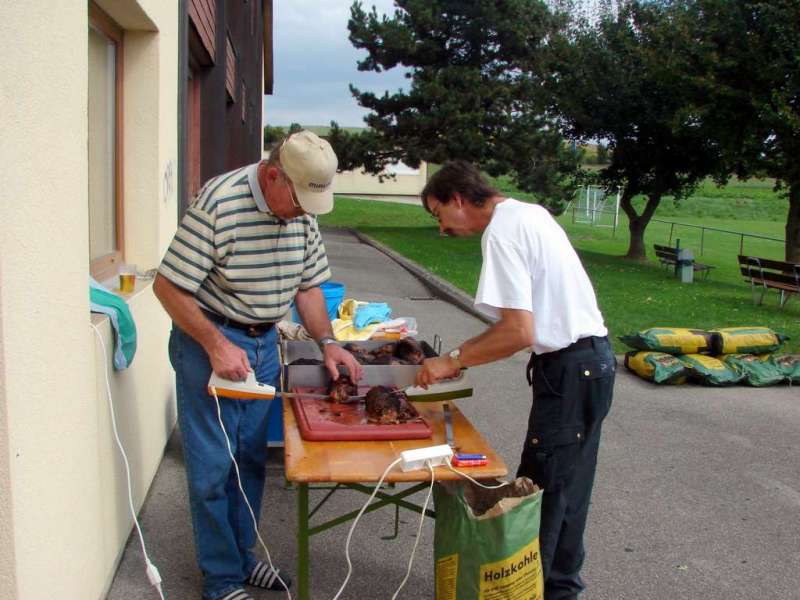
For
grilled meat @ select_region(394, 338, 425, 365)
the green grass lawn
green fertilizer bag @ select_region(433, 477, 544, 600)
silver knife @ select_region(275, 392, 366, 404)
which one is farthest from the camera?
the green grass lawn

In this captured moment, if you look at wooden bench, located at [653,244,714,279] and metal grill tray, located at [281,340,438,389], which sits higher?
metal grill tray, located at [281,340,438,389]

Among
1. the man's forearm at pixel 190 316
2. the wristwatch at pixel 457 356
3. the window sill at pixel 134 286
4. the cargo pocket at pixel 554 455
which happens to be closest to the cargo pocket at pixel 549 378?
the cargo pocket at pixel 554 455

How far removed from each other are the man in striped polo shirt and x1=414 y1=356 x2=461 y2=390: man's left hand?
1.12 feet

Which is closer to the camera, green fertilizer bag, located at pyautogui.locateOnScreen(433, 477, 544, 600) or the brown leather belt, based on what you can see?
green fertilizer bag, located at pyautogui.locateOnScreen(433, 477, 544, 600)

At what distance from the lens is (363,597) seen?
3.81 meters

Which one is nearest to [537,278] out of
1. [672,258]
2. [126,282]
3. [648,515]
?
[126,282]

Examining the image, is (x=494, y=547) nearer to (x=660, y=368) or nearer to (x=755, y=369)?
(x=660, y=368)

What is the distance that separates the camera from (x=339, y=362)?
3572 mm

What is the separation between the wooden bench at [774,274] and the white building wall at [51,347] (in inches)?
513

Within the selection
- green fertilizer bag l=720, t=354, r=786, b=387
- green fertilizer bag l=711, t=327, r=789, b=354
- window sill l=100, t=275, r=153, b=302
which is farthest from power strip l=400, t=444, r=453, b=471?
green fertilizer bag l=711, t=327, r=789, b=354

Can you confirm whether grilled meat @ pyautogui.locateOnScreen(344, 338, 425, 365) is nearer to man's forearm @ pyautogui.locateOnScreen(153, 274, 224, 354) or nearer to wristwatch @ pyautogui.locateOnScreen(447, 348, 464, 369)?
wristwatch @ pyautogui.locateOnScreen(447, 348, 464, 369)

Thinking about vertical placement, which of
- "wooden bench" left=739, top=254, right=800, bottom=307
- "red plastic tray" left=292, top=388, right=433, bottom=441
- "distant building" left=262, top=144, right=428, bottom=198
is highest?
"distant building" left=262, top=144, right=428, bottom=198

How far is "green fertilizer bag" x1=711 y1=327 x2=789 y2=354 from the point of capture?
28.5ft

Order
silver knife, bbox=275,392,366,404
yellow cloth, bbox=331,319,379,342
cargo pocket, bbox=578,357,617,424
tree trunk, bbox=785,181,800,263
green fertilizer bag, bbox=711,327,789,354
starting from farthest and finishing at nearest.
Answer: tree trunk, bbox=785,181,800,263
green fertilizer bag, bbox=711,327,789,354
yellow cloth, bbox=331,319,379,342
silver knife, bbox=275,392,366,404
cargo pocket, bbox=578,357,617,424
